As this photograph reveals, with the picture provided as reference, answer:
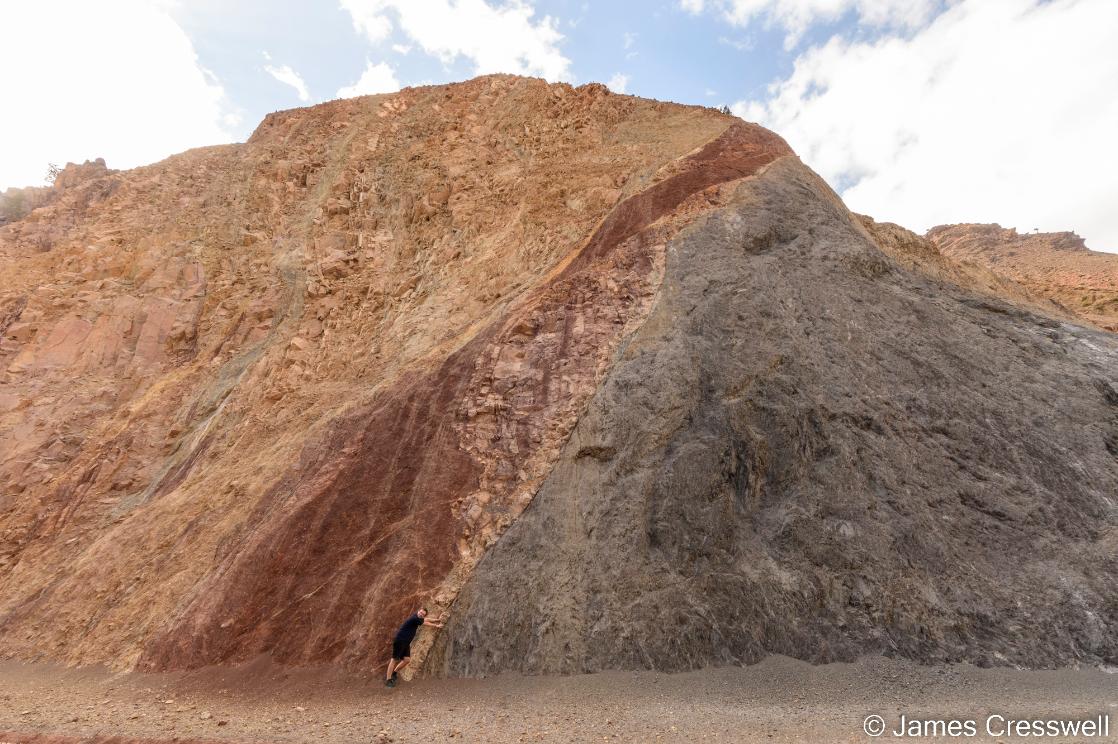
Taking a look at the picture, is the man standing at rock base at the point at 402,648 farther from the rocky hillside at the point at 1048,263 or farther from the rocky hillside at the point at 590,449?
the rocky hillside at the point at 1048,263

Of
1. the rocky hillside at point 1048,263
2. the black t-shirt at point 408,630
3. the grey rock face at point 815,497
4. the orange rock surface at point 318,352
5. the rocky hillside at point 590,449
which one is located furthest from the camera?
the rocky hillside at point 1048,263

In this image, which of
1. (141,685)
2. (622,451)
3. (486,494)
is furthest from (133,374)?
(622,451)

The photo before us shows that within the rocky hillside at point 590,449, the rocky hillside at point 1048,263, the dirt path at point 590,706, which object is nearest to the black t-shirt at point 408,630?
the rocky hillside at point 590,449

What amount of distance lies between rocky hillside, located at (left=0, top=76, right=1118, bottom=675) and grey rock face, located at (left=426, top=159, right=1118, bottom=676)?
4cm

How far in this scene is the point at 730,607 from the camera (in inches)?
265

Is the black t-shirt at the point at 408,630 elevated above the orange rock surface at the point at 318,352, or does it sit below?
below

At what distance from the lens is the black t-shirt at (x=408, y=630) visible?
680 centimetres

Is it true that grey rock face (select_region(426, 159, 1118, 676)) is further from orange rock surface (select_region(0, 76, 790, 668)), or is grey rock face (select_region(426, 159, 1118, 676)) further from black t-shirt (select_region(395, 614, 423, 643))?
orange rock surface (select_region(0, 76, 790, 668))

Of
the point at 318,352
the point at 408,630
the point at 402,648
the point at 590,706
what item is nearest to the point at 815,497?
the point at 590,706

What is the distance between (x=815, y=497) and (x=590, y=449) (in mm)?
2991

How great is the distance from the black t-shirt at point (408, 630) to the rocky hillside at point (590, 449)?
0.34m

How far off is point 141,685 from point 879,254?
1327 centimetres

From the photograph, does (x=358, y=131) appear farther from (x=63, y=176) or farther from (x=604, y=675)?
(x=604, y=675)

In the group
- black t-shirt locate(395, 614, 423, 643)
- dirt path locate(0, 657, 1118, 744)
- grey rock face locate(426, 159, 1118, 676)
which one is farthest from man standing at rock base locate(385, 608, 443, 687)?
grey rock face locate(426, 159, 1118, 676)
